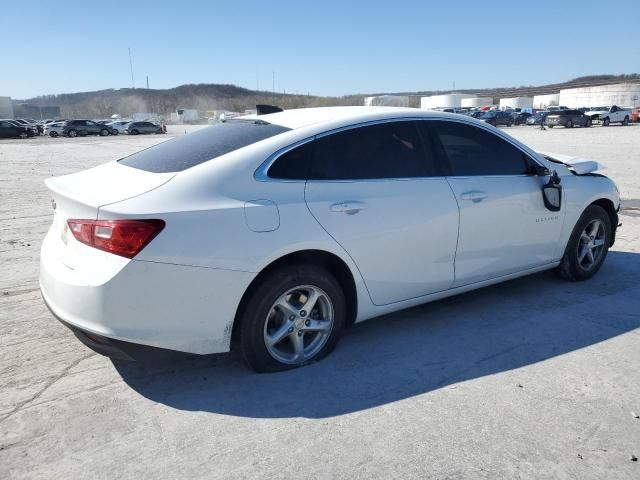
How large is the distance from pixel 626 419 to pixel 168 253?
8.73 feet

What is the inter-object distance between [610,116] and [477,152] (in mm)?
44616

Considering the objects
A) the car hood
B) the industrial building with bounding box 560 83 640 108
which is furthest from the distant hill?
the car hood

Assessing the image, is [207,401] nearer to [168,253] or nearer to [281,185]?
[168,253]

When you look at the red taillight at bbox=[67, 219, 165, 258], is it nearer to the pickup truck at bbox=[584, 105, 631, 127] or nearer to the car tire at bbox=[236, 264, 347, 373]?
the car tire at bbox=[236, 264, 347, 373]

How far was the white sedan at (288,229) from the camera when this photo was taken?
282 cm

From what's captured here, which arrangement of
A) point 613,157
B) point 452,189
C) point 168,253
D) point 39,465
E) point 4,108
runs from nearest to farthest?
point 39,465, point 168,253, point 452,189, point 613,157, point 4,108

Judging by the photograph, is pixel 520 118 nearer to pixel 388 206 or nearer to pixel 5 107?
pixel 388 206

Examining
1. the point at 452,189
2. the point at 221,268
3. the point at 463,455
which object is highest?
the point at 452,189

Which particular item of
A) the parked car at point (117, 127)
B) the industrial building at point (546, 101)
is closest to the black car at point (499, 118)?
the parked car at point (117, 127)

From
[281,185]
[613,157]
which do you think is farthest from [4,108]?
[281,185]

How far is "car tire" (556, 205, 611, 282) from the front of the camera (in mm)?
4855

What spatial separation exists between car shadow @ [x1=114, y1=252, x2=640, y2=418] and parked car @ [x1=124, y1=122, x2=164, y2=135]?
4801cm

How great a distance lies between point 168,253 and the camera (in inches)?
110

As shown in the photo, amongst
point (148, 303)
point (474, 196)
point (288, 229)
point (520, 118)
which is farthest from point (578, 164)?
point (520, 118)
